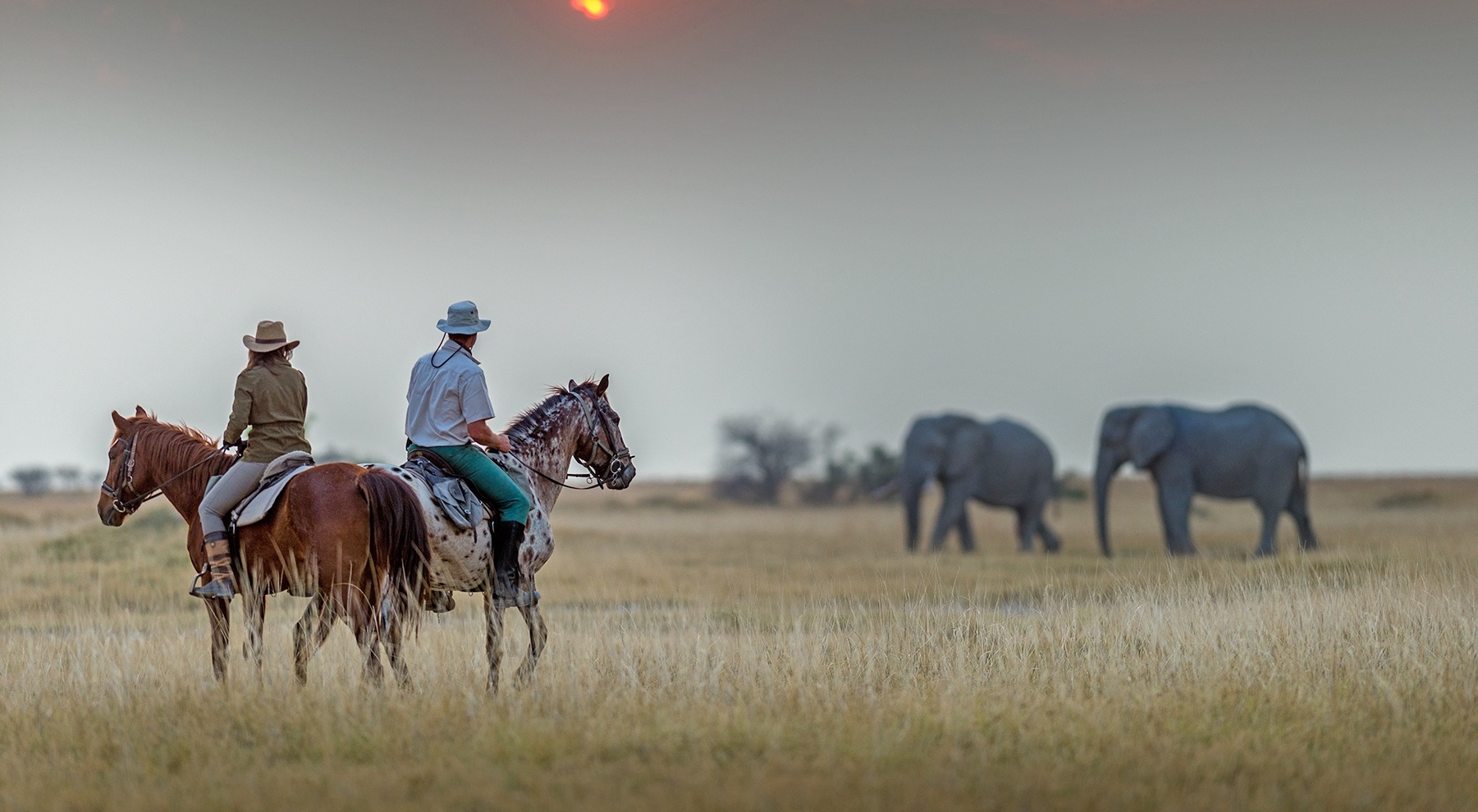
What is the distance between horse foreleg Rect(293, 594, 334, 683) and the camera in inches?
364

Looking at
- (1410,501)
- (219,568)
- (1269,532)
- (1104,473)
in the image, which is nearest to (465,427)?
(219,568)

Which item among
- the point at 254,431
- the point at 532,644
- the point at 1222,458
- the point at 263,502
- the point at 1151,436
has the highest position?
the point at 254,431

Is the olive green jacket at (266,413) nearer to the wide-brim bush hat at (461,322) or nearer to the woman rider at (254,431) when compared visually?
the woman rider at (254,431)

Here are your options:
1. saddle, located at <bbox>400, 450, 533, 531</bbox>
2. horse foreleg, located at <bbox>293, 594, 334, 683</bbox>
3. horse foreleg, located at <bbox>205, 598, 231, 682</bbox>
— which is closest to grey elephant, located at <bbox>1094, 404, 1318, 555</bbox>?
saddle, located at <bbox>400, 450, 533, 531</bbox>

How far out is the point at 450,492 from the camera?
9.41 m

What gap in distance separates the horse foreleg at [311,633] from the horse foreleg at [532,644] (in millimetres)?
1229

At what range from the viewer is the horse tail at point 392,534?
29.5ft

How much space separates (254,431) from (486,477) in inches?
60.1

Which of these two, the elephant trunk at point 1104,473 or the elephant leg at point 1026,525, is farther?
the elephant leg at point 1026,525

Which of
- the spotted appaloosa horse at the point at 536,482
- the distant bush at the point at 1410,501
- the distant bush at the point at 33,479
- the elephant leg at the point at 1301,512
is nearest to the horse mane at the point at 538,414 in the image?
the spotted appaloosa horse at the point at 536,482

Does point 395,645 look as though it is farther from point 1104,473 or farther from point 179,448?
point 1104,473

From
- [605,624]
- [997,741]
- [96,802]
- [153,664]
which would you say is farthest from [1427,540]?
[96,802]

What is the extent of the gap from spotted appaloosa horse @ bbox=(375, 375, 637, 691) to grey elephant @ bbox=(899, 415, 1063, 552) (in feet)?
66.0

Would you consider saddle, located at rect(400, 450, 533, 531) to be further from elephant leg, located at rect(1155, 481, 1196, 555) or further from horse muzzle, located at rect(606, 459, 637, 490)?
elephant leg, located at rect(1155, 481, 1196, 555)
